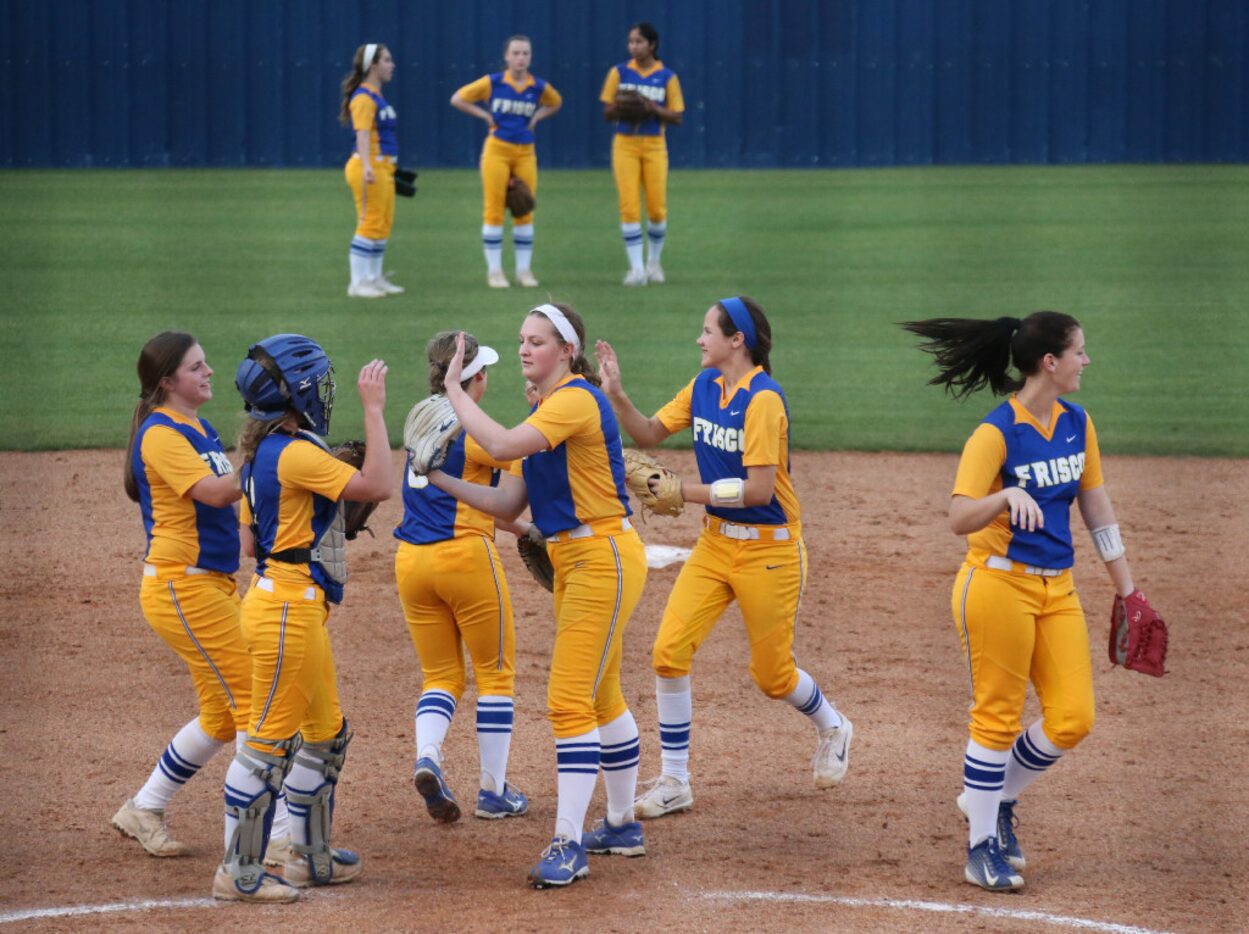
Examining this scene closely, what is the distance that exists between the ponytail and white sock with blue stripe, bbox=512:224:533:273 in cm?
1102

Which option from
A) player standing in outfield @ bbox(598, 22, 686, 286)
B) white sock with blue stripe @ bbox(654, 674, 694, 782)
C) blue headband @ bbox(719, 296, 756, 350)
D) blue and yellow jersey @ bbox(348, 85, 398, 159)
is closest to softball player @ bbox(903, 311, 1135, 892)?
blue headband @ bbox(719, 296, 756, 350)

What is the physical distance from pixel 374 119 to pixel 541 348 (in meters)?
10.7

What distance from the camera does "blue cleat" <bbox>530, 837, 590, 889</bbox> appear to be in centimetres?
479

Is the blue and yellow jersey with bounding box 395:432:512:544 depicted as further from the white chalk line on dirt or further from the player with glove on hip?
the player with glove on hip

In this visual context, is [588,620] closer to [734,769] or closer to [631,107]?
[734,769]

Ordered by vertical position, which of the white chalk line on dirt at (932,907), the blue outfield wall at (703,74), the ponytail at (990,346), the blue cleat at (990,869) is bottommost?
the white chalk line on dirt at (932,907)

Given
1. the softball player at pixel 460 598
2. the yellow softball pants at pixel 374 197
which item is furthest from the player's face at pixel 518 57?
the softball player at pixel 460 598

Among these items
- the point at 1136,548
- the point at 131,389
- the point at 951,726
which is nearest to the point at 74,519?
the point at 131,389

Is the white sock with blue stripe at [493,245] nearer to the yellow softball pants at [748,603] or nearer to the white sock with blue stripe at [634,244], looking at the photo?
the white sock with blue stripe at [634,244]

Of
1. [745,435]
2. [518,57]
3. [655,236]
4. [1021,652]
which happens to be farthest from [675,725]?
[518,57]

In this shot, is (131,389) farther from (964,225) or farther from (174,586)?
(964,225)

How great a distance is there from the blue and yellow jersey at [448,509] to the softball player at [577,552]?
36 cm

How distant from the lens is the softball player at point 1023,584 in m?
4.85

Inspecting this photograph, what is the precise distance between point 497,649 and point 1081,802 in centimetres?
207
